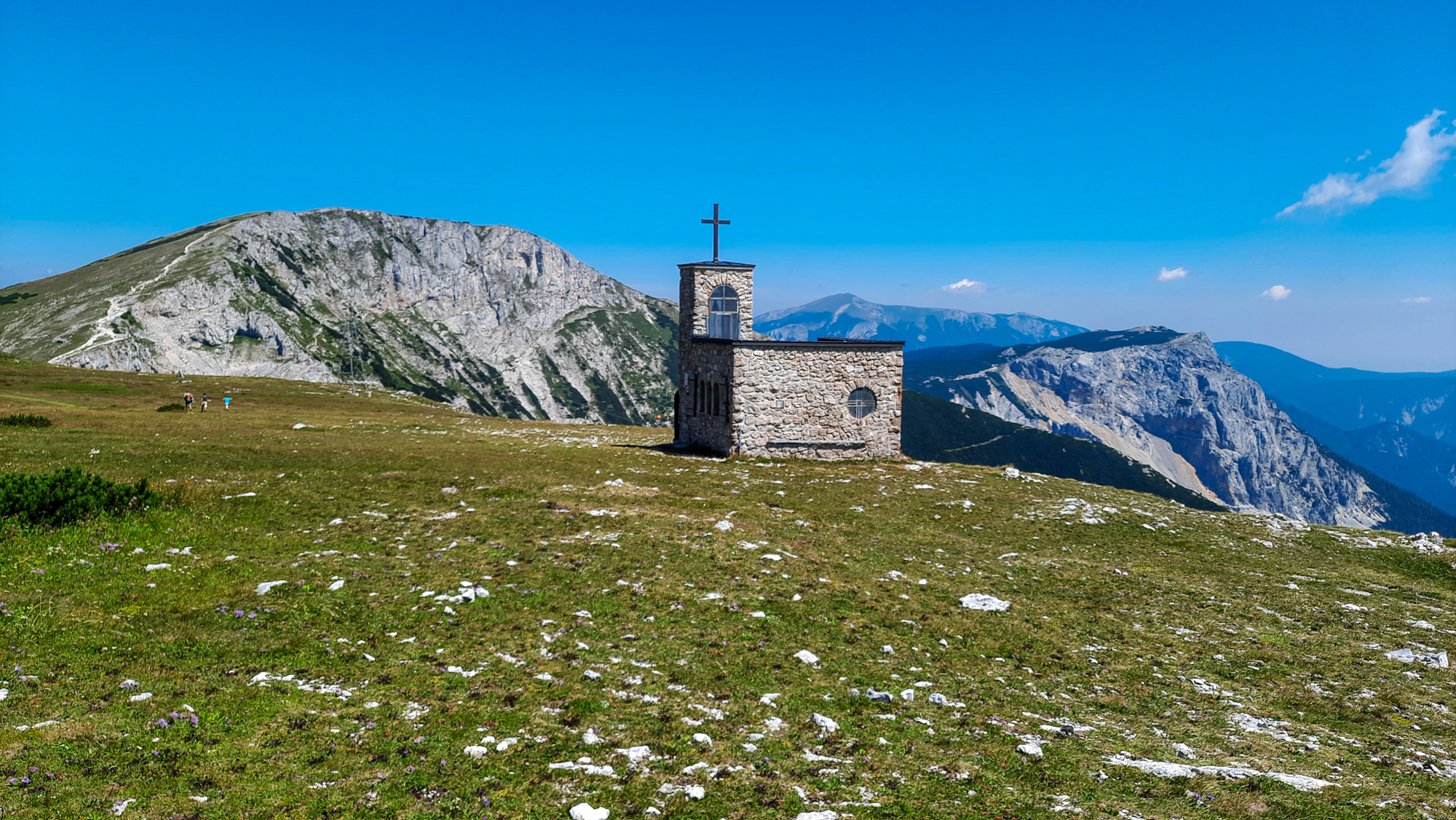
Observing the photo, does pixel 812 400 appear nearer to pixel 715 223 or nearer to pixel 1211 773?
pixel 715 223

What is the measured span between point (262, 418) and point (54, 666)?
46.0 meters

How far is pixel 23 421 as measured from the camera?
3572 cm

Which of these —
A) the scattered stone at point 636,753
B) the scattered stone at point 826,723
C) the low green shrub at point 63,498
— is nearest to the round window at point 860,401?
the scattered stone at point 826,723

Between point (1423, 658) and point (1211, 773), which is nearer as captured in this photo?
point (1211, 773)

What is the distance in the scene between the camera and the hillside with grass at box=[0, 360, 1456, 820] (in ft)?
27.3

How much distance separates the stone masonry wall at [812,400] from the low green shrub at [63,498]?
77.8 feet

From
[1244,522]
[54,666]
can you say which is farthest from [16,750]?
[1244,522]

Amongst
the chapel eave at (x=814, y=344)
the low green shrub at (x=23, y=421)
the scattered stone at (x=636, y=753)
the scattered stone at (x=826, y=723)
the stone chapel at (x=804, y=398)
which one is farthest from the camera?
the stone chapel at (x=804, y=398)

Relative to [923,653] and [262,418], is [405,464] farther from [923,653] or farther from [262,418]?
[262,418]

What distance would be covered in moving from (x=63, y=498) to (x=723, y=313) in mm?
30777

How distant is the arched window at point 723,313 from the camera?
42406mm

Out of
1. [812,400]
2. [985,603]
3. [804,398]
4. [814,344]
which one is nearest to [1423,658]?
[985,603]

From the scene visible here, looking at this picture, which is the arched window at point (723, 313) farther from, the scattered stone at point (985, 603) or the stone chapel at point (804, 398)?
the scattered stone at point (985, 603)

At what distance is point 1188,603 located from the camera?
17.7 metres
